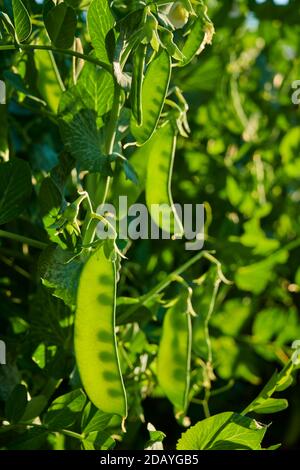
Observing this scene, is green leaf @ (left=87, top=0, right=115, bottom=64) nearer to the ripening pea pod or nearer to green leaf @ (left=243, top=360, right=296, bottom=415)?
the ripening pea pod

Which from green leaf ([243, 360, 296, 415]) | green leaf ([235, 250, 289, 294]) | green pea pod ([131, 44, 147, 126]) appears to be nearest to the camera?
green pea pod ([131, 44, 147, 126])

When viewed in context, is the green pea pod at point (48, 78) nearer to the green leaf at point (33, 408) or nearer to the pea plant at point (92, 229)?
the pea plant at point (92, 229)

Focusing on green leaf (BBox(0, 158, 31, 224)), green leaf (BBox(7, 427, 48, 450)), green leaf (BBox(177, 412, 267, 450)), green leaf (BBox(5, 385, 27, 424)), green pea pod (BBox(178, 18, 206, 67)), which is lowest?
green leaf (BBox(7, 427, 48, 450))

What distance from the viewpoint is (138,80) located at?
0.62 metres

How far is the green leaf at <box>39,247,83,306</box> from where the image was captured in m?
0.65

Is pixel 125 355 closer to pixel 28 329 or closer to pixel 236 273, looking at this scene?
pixel 28 329

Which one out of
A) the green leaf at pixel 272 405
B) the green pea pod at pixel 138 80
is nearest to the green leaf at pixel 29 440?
the green leaf at pixel 272 405

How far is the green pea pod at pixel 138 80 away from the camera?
2.03ft

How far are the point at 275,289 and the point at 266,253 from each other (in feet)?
0.55

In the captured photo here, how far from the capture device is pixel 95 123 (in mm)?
711

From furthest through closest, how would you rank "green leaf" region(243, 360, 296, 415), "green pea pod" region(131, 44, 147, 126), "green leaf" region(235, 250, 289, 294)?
1. "green leaf" region(235, 250, 289, 294)
2. "green leaf" region(243, 360, 296, 415)
3. "green pea pod" region(131, 44, 147, 126)

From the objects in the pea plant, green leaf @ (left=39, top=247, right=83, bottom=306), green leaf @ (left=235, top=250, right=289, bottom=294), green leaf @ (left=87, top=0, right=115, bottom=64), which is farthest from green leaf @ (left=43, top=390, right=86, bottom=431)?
green leaf @ (left=235, top=250, right=289, bottom=294)

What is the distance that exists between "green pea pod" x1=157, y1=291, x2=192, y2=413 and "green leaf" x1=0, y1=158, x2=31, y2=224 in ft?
0.68
